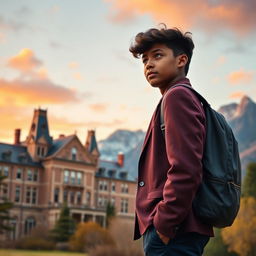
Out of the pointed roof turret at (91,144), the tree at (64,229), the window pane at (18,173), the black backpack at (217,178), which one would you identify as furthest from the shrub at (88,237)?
the black backpack at (217,178)

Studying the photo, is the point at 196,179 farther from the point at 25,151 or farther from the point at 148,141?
the point at 25,151

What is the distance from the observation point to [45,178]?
57.5m

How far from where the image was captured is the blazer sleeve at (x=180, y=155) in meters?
2.68

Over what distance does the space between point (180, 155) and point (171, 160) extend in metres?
0.05

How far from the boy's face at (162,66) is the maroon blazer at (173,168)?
0.59ft

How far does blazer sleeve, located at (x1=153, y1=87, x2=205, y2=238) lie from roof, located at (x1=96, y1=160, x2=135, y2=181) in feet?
197

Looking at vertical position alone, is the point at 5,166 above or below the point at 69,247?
above

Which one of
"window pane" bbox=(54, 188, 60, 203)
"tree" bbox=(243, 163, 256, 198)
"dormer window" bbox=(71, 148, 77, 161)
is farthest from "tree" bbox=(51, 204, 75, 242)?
"tree" bbox=(243, 163, 256, 198)

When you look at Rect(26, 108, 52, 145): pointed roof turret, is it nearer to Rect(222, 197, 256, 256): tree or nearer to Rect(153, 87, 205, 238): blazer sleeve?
Rect(222, 197, 256, 256): tree

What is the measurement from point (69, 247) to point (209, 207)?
40525 millimetres

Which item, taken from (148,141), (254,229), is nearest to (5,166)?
(254,229)

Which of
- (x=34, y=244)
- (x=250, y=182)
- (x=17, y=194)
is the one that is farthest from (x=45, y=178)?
(x=250, y=182)

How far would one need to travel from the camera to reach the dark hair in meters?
3.14

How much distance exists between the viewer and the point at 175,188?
269 cm
